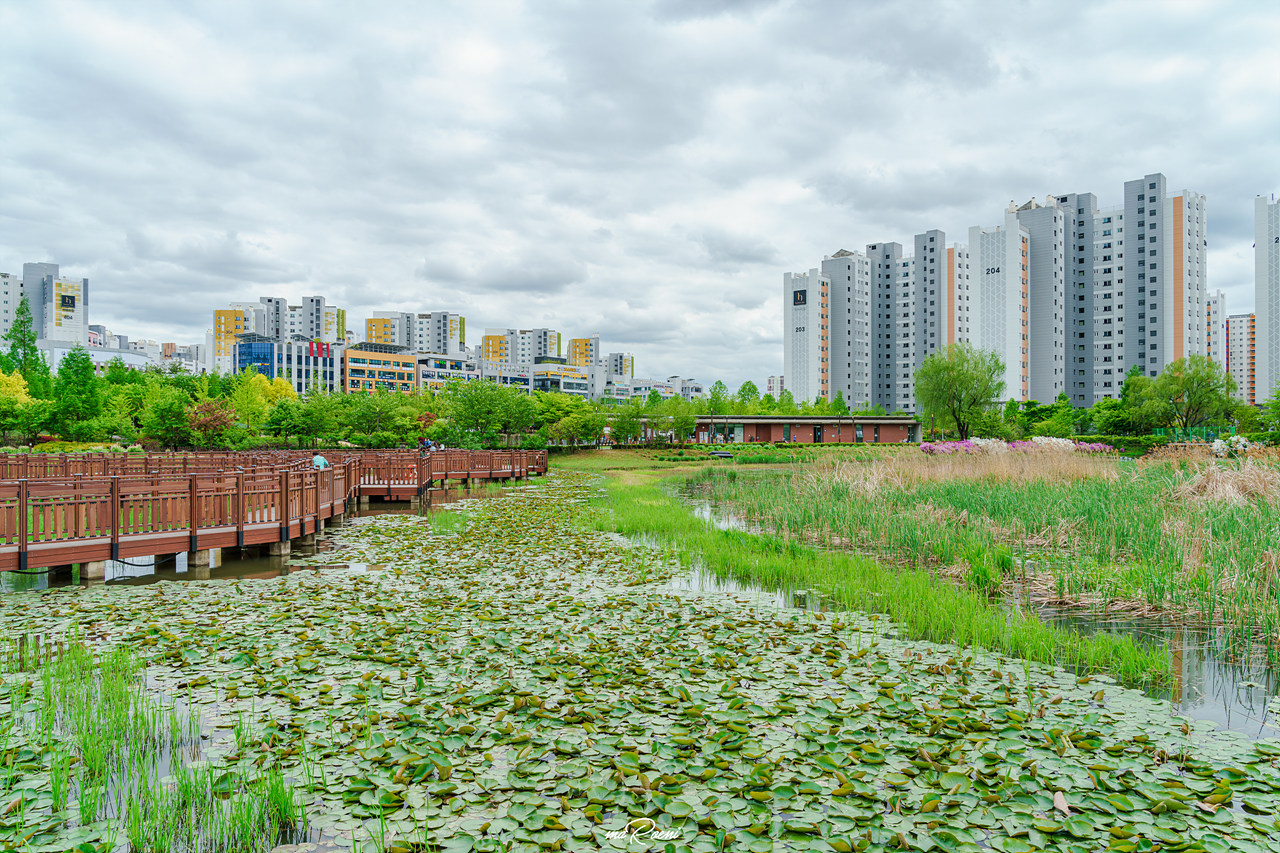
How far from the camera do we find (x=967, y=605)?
7.63 m

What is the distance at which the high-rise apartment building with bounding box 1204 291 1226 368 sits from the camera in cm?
8338

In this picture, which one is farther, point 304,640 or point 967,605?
point 967,605

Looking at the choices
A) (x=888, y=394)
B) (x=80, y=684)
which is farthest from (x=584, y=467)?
(x=888, y=394)

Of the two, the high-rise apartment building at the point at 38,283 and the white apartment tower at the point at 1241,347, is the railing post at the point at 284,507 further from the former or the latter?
the high-rise apartment building at the point at 38,283

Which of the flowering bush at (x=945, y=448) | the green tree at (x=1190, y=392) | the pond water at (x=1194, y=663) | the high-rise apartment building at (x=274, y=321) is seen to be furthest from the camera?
the high-rise apartment building at (x=274, y=321)

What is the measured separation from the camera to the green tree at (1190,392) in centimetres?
4762

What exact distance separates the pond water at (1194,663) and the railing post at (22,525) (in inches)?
342

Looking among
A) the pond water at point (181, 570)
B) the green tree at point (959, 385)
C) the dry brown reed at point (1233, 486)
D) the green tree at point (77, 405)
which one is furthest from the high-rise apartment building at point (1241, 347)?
the green tree at point (77, 405)

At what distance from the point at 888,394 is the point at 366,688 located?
348 ft

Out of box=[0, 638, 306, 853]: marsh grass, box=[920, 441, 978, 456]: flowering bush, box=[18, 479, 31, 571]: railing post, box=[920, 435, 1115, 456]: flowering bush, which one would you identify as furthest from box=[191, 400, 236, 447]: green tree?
box=[920, 441, 978, 456]: flowering bush

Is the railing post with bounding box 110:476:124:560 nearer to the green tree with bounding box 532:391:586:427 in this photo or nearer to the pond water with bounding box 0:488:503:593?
the pond water with bounding box 0:488:503:593

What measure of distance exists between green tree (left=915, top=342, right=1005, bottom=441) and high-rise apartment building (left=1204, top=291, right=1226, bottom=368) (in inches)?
1870

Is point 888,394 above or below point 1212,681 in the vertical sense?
above

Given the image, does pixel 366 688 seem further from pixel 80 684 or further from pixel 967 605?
pixel 967 605
